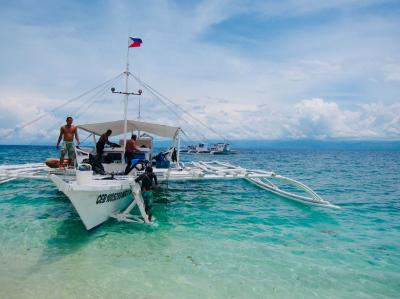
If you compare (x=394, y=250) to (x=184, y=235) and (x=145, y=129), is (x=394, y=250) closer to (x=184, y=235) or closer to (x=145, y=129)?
(x=184, y=235)

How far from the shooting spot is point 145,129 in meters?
15.2

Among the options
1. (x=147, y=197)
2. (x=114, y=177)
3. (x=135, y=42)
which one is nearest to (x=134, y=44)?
(x=135, y=42)

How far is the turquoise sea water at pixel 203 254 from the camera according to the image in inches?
235

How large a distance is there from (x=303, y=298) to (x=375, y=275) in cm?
215

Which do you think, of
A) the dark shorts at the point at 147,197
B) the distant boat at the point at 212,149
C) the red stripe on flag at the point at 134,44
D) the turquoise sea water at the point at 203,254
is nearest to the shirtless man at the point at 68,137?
the turquoise sea water at the point at 203,254

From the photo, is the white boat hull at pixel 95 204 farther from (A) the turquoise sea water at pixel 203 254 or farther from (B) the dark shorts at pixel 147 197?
(B) the dark shorts at pixel 147 197

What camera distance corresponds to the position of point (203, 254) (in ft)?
24.9

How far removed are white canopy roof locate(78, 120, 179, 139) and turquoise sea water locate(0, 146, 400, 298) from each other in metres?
3.47

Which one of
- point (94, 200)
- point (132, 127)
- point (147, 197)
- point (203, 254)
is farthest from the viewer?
point (132, 127)

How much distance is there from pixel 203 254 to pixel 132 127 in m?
8.88

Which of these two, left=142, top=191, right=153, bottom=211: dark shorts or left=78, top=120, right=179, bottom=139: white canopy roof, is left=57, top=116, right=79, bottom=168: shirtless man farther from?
left=142, top=191, right=153, bottom=211: dark shorts

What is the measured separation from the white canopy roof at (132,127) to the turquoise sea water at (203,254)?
136 inches

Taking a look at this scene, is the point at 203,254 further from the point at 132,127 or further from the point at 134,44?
the point at 134,44

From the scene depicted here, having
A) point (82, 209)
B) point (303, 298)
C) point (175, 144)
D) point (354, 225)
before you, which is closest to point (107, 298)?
point (82, 209)
